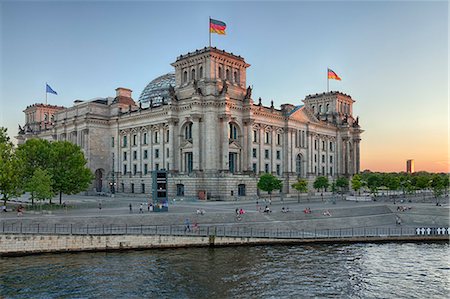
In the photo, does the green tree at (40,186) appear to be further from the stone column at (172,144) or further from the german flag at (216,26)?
the german flag at (216,26)

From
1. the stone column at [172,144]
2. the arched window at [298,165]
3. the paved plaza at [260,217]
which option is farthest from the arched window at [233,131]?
the paved plaza at [260,217]

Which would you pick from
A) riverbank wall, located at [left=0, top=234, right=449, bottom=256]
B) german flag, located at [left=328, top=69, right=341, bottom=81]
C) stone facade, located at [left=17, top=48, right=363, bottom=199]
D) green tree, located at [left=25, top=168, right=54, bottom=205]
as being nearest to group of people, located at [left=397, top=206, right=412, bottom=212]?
riverbank wall, located at [left=0, top=234, right=449, bottom=256]

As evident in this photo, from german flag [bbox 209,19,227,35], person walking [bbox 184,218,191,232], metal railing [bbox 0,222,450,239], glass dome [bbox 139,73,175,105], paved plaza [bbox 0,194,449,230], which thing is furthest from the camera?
glass dome [bbox 139,73,175,105]

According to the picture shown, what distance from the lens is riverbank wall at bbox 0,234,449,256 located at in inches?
1644

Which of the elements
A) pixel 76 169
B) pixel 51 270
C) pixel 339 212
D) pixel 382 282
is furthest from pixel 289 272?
pixel 76 169

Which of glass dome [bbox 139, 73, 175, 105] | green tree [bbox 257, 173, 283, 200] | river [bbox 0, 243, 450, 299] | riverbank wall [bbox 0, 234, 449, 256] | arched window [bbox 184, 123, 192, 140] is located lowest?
river [bbox 0, 243, 450, 299]

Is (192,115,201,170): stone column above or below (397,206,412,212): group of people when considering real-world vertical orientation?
above

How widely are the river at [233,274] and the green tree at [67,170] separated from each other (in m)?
26.3

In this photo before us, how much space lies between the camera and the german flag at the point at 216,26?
83.6m

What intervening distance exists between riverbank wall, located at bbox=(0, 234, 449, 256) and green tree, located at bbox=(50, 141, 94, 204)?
79.0 ft

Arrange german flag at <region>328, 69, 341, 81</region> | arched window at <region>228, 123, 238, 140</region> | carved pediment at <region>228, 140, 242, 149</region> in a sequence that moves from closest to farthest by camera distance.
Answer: carved pediment at <region>228, 140, 242, 149</region> → arched window at <region>228, 123, 238, 140</region> → german flag at <region>328, 69, 341, 81</region>

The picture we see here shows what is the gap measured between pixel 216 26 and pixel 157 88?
151 ft

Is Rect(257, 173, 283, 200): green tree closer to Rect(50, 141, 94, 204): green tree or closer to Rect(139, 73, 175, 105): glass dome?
Rect(50, 141, 94, 204): green tree

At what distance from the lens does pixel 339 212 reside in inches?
2557
